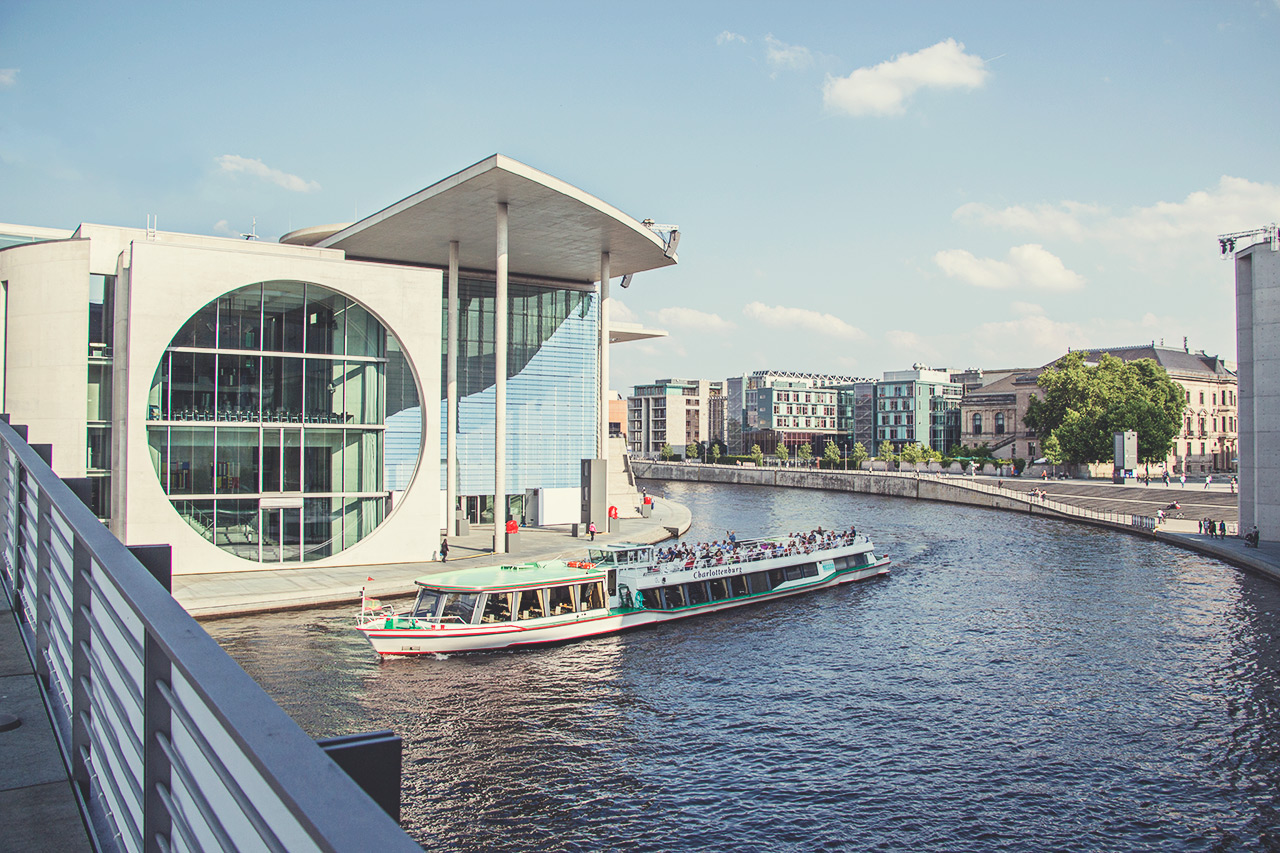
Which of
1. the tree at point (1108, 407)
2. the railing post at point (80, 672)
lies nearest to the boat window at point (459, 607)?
the railing post at point (80, 672)

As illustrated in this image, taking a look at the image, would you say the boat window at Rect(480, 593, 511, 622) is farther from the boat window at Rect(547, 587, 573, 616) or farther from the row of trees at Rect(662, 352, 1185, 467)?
the row of trees at Rect(662, 352, 1185, 467)

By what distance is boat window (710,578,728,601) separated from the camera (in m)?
35.8

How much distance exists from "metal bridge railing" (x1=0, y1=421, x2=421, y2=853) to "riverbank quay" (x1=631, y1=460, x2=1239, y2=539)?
65.0 meters

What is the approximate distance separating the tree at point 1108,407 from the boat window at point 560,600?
83.3 meters

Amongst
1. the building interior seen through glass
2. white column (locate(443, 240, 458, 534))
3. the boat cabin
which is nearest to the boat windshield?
the boat cabin

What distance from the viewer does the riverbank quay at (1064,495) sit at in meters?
66.1

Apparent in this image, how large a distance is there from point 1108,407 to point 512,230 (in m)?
76.0

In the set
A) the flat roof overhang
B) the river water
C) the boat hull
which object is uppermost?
the flat roof overhang

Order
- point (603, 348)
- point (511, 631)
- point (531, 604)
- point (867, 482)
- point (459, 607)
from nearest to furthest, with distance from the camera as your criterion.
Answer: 1. point (511, 631)
2. point (459, 607)
3. point (531, 604)
4. point (603, 348)
5. point (867, 482)

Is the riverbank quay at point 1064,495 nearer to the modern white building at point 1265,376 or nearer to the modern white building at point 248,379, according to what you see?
the modern white building at point 1265,376

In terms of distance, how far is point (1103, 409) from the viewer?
9769 cm

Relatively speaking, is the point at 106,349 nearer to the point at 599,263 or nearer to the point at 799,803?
the point at 599,263

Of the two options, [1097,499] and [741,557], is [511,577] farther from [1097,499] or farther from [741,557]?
[1097,499]

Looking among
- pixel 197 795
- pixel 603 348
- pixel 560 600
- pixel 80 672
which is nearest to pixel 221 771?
pixel 197 795
